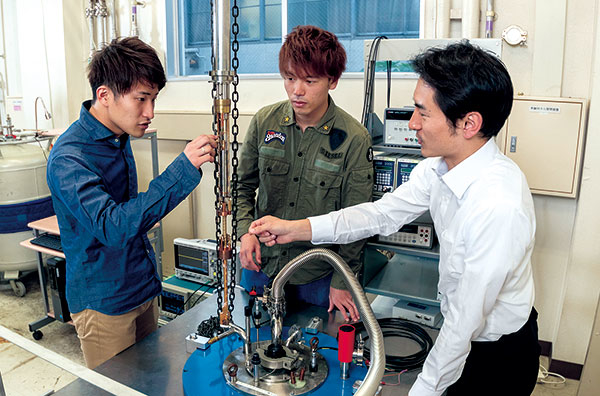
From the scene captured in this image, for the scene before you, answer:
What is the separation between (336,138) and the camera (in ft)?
5.53

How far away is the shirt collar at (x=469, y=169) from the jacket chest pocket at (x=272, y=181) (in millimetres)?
701

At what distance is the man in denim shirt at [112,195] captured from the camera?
1.20m

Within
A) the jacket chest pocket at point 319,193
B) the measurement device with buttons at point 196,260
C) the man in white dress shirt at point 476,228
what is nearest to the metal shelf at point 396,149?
the jacket chest pocket at point 319,193

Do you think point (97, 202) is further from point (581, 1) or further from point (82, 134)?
point (581, 1)

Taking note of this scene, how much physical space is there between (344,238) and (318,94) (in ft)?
1.57

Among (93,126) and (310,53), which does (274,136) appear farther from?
(93,126)

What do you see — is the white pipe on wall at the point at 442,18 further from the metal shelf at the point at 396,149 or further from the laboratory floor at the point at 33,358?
the laboratory floor at the point at 33,358

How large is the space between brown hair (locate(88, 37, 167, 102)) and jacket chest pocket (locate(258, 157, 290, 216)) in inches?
20.2

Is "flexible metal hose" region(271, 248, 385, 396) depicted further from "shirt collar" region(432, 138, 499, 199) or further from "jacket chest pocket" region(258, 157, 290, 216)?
"jacket chest pocket" region(258, 157, 290, 216)

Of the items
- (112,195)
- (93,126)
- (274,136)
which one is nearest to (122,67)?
(93,126)

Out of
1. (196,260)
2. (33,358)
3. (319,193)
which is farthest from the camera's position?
(196,260)

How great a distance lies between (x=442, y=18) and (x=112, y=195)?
6.47 feet

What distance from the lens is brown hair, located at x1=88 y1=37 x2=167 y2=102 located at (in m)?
1.31

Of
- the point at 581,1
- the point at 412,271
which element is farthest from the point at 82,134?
the point at 581,1
